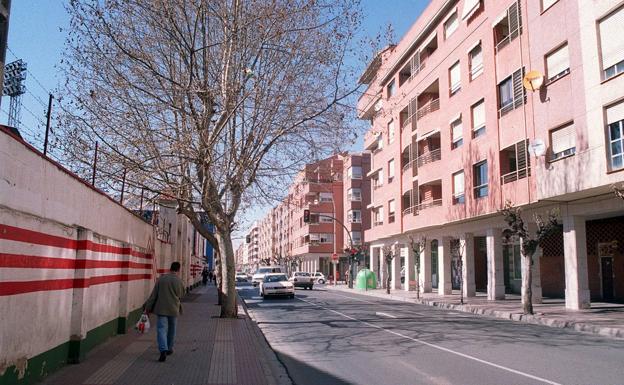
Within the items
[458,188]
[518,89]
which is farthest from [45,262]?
[458,188]

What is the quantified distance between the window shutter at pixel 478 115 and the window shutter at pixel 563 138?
5.98 metres

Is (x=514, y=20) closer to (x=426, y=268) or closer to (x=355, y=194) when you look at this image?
(x=426, y=268)

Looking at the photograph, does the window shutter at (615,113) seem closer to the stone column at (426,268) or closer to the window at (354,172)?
the stone column at (426,268)

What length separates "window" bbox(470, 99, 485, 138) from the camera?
86.9ft

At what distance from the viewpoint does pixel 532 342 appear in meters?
12.0

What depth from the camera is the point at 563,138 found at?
65.8 ft

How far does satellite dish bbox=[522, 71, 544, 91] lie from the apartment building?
0.06m

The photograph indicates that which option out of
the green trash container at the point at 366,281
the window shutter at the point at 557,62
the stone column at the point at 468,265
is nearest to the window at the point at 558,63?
the window shutter at the point at 557,62

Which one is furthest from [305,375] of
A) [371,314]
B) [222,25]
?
[371,314]

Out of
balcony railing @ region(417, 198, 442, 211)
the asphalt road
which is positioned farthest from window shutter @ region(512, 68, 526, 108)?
the asphalt road

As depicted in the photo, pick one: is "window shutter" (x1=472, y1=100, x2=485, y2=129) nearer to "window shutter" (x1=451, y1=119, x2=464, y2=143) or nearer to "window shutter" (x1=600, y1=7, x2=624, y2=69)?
"window shutter" (x1=451, y1=119, x2=464, y2=143)

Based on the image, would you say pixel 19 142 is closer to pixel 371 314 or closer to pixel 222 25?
pixel 222 25

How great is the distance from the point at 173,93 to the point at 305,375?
29.6ft

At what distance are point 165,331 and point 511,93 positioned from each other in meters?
20.1
